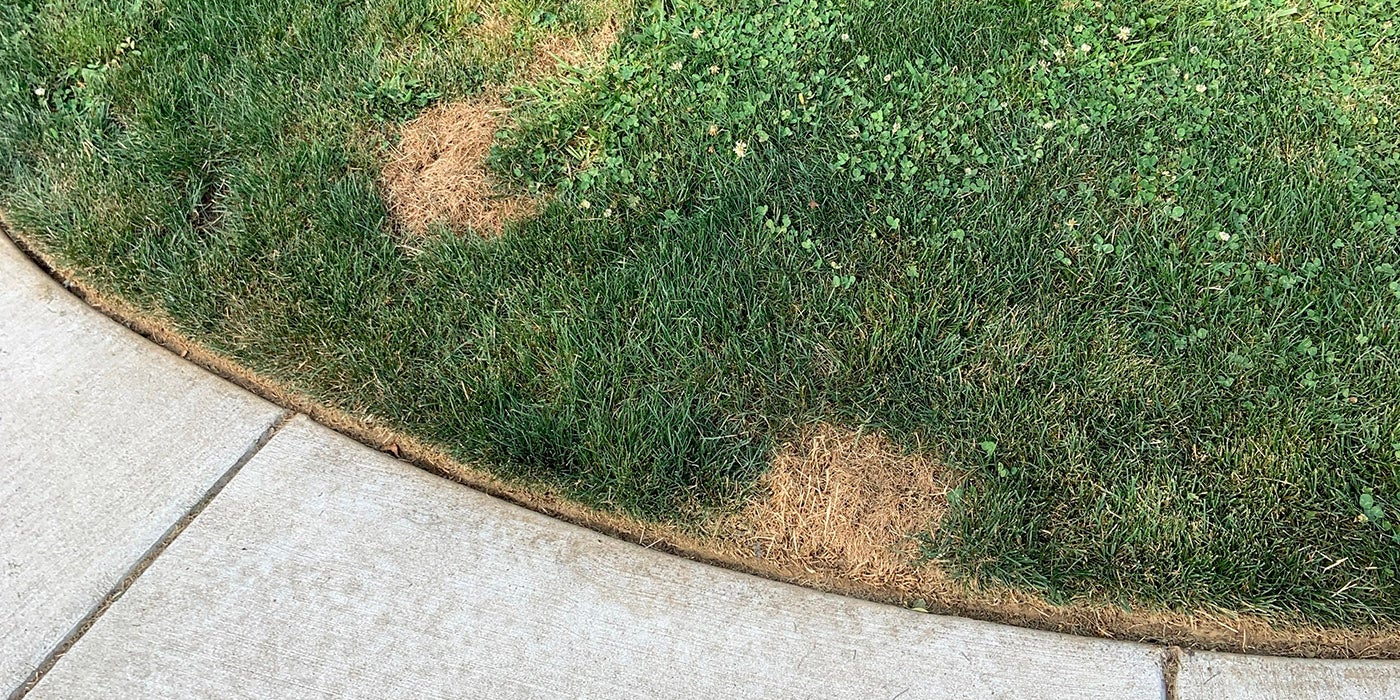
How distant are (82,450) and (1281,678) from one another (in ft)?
9.14

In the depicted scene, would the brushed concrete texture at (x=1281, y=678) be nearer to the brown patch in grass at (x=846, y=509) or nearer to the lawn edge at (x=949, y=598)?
the lawn edge at (x=949, y=598)

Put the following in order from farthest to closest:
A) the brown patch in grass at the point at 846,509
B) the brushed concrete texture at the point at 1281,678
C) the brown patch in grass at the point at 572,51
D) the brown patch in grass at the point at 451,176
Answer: the brown patch in grass at the point at 572,51, the brown patch in grass at the point at 451,176, the brown patch in grass at the point at 846,509, the brushed concrete texture at the point at 1281,678

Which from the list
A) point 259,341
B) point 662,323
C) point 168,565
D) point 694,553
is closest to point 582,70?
point 662,323

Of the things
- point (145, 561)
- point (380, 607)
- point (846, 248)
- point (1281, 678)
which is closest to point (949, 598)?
point (1281, 678)

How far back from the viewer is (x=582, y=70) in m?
3.30

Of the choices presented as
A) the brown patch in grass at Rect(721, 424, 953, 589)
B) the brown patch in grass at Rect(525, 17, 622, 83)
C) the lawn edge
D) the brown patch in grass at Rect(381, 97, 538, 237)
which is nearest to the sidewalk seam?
the lawn edge

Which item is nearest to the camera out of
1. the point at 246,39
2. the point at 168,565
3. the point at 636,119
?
the point at 168,565

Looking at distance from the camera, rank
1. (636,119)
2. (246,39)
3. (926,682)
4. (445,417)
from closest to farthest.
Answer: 1. (926,682)
2. (445,417)
3. (636,119)
4. (246,39)

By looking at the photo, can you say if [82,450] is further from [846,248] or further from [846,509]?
[846,248]

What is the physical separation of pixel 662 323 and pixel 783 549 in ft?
2.22

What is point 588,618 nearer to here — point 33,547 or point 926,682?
point 926,682

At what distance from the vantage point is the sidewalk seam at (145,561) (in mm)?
2119

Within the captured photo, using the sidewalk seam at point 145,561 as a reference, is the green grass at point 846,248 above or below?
above

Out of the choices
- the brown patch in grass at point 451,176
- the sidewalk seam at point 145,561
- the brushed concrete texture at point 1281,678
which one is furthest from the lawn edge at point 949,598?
the brown patch in grass at point 451,176
